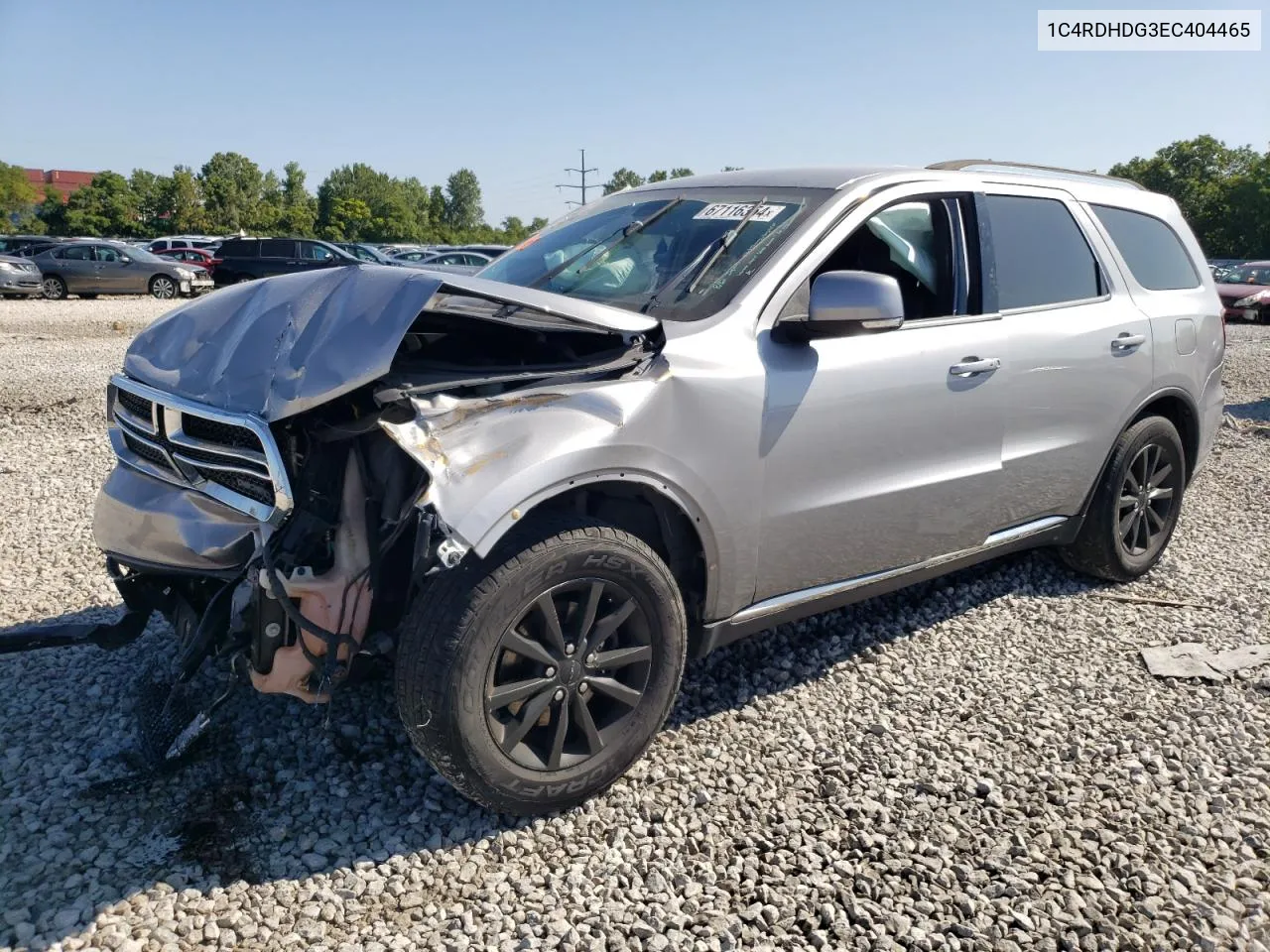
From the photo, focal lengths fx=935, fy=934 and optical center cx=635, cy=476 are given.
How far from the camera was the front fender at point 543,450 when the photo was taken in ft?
8.01

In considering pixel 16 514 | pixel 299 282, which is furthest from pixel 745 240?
pixel 16 514

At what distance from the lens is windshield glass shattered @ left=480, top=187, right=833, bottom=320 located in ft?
10.6

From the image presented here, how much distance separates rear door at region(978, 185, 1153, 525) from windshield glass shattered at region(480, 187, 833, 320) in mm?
1026

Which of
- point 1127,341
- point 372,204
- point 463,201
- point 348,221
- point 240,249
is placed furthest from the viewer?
point 463,201

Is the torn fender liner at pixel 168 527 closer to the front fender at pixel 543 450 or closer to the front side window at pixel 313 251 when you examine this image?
the front fender at pixel 543 450

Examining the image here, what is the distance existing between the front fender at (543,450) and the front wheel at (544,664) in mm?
149

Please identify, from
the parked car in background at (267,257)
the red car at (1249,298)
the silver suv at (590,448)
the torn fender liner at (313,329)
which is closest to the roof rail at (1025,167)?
the silver suv at (590,448)

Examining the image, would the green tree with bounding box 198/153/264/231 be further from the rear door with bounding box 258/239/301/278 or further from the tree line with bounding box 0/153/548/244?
the rear door with bounding box 258/239/301/278

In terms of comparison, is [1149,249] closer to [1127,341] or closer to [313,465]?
[1127,341]

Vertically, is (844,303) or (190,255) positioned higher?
(190,255)

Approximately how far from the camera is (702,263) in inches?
132

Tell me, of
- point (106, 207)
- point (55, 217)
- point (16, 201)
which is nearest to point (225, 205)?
point (106, 207)

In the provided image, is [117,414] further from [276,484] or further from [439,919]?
[439,919]

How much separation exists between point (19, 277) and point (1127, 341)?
2511cm
